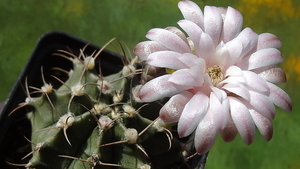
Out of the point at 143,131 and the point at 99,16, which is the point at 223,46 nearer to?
the point at 143,131

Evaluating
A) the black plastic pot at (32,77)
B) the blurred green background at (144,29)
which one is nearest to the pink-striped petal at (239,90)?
the black plastic pot at (32,77)

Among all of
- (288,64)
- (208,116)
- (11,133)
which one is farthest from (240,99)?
(288,64)

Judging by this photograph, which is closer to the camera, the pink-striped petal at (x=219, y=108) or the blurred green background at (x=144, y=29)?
the pink-striped petal at (x=219, y=108)

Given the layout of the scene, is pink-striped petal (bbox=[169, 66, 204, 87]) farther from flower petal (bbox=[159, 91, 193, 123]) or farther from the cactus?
the cactus

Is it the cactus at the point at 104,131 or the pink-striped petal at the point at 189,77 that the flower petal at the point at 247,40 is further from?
the cactus at the point at 104,131

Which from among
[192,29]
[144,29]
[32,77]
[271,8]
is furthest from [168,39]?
[271,8]

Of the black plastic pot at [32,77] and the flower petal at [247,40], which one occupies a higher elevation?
the flower petal at [247,40]

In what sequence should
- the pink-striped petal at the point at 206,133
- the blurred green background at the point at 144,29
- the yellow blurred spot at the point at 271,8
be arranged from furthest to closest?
1. the yellow blurred spot at the point at 271,8
2. the blurred green background at the point at 144,29
3. the pink-striped petal at the point at 206,133
